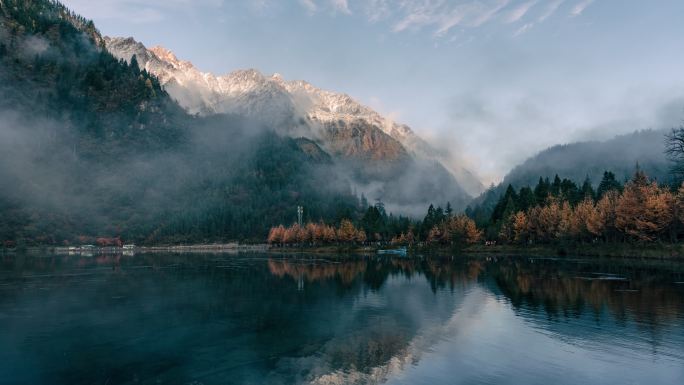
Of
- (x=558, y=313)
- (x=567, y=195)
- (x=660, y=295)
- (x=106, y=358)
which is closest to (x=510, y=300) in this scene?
(x=558, y=313)

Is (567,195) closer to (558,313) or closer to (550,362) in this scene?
(558,313)

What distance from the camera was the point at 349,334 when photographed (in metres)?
35.2

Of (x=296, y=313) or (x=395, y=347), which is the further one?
(x=296, y=313)

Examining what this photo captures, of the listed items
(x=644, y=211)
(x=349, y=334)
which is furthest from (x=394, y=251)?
(x=349, y=334)

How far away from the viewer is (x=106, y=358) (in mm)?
27859

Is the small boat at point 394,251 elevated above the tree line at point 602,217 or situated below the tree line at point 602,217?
below

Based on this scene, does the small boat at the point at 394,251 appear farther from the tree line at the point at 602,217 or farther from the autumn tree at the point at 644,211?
the autumn tree at the point at 644,211

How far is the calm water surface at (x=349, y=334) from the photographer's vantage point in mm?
25062

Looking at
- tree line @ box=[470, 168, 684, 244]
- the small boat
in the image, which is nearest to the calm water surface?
tree line @ box=[470, 168, 684, 244]

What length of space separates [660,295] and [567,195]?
121723mm

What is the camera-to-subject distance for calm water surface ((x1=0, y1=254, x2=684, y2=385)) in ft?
82.2

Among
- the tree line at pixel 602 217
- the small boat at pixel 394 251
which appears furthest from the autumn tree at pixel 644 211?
the small boat at pixel 394 251

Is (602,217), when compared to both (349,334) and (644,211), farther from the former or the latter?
(349,334)

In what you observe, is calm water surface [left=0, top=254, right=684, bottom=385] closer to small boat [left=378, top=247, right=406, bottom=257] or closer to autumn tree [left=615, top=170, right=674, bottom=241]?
autumn tree [left=615, top=170, right=674, bottom=241]
